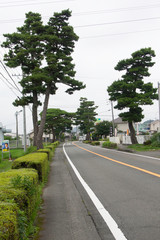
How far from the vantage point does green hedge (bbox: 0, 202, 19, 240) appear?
7.52 ft

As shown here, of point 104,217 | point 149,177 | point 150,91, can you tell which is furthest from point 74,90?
point 104,217

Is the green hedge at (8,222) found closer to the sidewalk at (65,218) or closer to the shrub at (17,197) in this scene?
the shrub at (17,197)

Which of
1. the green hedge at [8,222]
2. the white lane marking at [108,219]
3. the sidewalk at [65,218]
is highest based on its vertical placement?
the green hedge at [8,222]

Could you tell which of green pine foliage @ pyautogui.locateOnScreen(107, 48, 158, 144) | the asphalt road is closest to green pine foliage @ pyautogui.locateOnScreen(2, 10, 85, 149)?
green pine foliage @ pyautogui.locateOnScreen(107, 48, 158, 144)

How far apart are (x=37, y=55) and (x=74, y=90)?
450cm

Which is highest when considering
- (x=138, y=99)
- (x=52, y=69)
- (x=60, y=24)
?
(x=60, y=24)

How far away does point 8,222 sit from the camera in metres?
2.44

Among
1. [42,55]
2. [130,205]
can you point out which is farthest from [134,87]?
[130,205]

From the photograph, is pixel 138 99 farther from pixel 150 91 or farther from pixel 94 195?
pixel 94 195

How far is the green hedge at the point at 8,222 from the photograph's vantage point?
2.29 m

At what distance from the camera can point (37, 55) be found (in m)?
20.9

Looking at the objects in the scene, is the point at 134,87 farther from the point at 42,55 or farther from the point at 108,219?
the point at 108,219

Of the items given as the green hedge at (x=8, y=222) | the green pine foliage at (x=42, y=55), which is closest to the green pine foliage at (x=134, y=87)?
the green pine foliage at (x=42, y=55)

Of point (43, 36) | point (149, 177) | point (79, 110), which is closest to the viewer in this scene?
point (149, 177)
